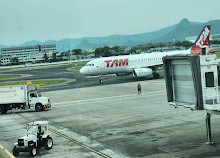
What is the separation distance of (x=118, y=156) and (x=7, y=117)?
21.3 metres

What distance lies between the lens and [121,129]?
1045 inches

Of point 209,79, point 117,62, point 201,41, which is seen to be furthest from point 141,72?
point 209,79

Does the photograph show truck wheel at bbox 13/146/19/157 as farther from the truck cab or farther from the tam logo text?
the tam logo text

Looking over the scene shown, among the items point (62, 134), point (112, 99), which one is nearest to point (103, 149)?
point (62, 134)

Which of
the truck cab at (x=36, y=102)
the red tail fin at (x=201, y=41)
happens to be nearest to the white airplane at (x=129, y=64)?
the red tail fin at (x=201, y=41)

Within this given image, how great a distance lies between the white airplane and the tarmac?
1831 cm

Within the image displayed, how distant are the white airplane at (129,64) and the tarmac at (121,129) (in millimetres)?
18313

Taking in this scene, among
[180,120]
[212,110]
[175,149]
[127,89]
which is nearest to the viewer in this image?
[212,110]

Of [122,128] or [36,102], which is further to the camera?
[36,102]

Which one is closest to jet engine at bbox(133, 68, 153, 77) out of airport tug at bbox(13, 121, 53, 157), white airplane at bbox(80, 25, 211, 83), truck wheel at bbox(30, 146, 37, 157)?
white airplane at bbox(80, 25, 211, 83)

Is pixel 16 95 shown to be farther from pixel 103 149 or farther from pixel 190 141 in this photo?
pixel 190 141

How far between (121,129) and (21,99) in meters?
17.0

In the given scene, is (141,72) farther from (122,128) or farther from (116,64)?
(122,128)

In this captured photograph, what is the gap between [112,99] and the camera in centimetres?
4509
